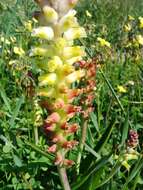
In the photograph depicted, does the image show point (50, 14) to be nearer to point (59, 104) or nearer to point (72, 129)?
point (59, 104)

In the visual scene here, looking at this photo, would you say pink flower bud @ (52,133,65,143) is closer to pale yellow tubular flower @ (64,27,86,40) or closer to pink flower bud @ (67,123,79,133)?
pink flower bud @ (67,123,79,133)

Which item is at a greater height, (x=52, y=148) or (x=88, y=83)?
(x=88, y=83)

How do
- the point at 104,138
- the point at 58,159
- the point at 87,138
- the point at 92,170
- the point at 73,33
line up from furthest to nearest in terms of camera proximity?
the point at 87,138 → the point at 104,138 → the point at 92,170 → the point at 58,159 → the point at 73,33

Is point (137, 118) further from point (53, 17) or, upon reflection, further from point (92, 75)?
point (53, 17)

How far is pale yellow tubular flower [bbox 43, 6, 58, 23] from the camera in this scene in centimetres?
153

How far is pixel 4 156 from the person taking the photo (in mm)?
2537

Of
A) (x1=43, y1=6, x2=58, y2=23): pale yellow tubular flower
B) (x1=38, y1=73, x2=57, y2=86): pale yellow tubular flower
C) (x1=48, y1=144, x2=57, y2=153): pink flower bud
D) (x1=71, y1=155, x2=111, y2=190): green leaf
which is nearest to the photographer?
(x1=43, y1=6, x2=58, y2=23): pale yellow tubular flower

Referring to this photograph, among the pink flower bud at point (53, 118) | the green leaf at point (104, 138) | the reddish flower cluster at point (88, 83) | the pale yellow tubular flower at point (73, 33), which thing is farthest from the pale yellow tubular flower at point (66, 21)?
the green leaf at point (104, 138)

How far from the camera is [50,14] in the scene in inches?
60.8

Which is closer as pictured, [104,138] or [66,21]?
[66,21]

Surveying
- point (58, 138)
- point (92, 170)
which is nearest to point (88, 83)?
point (92, 170)

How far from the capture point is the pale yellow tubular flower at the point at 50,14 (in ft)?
5.03

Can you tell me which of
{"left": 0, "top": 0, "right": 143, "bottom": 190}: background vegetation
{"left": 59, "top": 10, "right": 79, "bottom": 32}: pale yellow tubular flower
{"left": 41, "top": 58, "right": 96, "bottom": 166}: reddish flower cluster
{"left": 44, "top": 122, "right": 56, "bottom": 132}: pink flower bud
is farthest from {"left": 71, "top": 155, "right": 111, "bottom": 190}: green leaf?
{"left": 59, "top": 10, "right": 79, "bottom": 32}: pale yellow tubular flower

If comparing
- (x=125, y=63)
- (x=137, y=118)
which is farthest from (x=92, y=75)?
(x=125, y=63)
